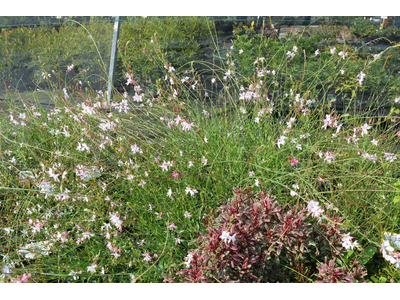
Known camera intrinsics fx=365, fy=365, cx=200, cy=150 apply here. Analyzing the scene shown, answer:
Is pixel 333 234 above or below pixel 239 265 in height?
above

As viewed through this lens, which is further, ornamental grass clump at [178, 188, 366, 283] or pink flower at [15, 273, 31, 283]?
ornamental grass clump at [178, 188, 366, 283]

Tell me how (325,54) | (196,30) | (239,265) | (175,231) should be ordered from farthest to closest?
(196,30), (325,54), (175,231), (239,265)

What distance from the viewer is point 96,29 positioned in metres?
3.86

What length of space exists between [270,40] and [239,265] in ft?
8.98

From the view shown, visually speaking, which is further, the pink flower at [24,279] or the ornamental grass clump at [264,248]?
the ornamental grass clump at [264,248]

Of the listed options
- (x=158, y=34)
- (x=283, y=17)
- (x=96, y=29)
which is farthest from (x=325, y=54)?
(x=96, y=29)

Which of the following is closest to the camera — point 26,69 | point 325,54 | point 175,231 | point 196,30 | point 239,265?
point 239,265

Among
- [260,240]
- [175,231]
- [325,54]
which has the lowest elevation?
[175,231]

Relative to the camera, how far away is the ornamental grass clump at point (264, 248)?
157 cm

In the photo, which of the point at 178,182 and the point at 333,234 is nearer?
the point at 333,234

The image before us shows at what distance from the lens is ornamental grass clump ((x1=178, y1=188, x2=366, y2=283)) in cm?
157

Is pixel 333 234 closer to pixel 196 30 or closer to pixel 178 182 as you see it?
pixel 178 182

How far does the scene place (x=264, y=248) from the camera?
168 centimetres

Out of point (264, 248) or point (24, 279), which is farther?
point (264, 248)
